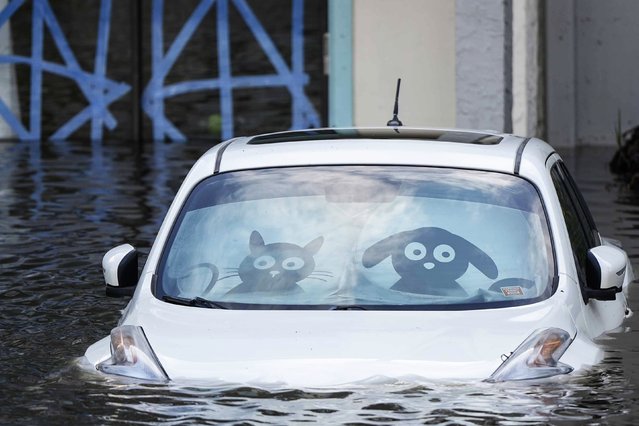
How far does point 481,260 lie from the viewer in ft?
18.8

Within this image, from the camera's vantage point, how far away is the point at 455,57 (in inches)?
683

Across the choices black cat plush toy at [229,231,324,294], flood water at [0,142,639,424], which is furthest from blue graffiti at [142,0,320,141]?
black cat plush toy at [229,231,324,294]

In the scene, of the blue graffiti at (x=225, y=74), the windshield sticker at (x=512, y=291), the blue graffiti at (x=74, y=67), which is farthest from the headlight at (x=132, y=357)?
the blue graffiti at (x=74, y=67)

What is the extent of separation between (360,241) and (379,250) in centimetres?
8

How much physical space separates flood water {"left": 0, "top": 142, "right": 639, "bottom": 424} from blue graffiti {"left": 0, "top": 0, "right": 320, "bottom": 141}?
12.5 ft

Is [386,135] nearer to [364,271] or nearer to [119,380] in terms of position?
[364,271]

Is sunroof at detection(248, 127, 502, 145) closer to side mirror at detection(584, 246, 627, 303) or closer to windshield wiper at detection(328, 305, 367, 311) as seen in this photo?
side mirror at detection(584, 246, 627, 303)

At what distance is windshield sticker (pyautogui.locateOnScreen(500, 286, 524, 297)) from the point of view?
559 cm

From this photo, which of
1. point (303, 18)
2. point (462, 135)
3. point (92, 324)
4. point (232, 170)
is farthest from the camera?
point (303, 18)

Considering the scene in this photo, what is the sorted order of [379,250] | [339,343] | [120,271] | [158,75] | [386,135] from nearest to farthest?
[339,343], [379,250], [120,271], [386,135], [158,75]

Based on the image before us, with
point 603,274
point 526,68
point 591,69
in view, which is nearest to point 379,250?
point 603,274

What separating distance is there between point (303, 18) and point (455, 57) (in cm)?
304

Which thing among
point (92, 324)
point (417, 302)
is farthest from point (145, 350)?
point (92, 324)

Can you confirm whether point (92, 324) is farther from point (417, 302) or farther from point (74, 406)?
point (417, 302)
